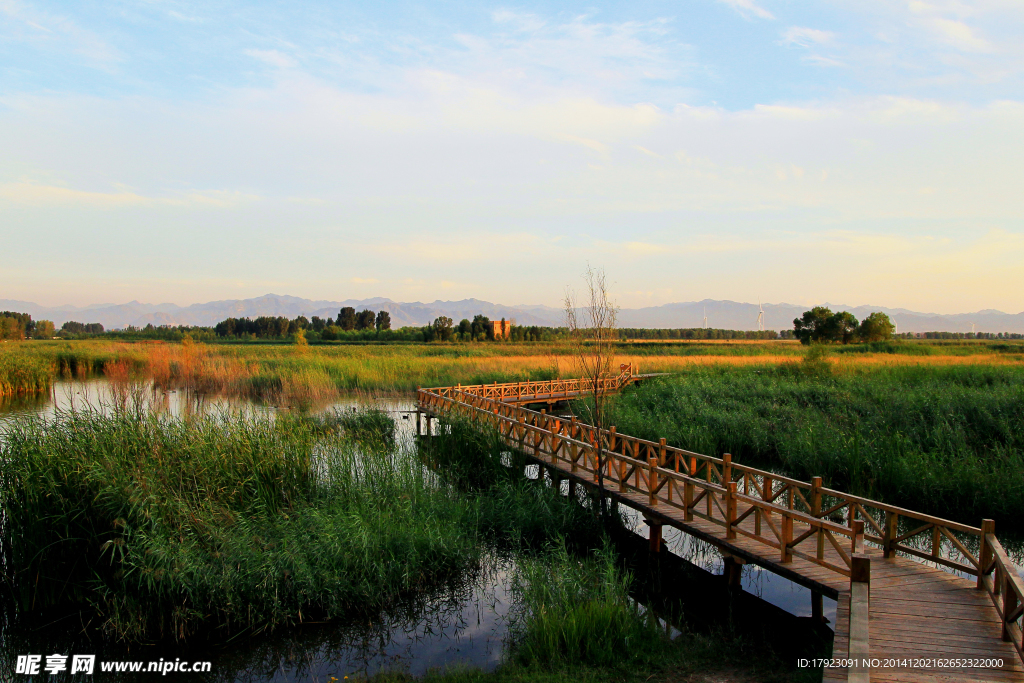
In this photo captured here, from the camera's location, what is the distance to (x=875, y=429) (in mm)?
Result: 17156

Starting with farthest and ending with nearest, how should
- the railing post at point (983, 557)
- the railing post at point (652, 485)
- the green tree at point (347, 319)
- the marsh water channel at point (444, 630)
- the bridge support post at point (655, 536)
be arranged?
the green tree at point (347, 319)
the railing post at point (652, 485)
the bridge support post at point (655, 536)
the marsh water channel at point (444, 630)
the railing post at point (983, 557)

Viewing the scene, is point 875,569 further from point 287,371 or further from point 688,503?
point 287,371

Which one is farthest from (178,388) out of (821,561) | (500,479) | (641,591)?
(821,561)

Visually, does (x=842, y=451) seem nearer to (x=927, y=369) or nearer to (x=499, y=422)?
(x=499, y=422)

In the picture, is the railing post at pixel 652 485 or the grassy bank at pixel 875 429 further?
the grassy bank at pixel 875 429

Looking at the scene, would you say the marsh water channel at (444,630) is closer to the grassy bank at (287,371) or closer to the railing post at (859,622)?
the railing post at (859,622)

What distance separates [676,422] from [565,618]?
563 inches

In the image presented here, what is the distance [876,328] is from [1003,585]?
7076cm

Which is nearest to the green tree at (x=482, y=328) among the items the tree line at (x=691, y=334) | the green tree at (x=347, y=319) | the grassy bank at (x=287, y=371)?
the green tree at (x=347, y=319)

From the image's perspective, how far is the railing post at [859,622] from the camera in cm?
491

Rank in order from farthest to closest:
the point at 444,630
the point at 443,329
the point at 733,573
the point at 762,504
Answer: the point at 443,329
the point at 733,573
the point at 762,504
the point at 444,630

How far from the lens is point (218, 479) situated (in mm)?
9727

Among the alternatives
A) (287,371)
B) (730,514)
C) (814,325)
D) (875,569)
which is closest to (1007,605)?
(875,569)

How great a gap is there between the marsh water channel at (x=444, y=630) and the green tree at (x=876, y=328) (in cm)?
6756
